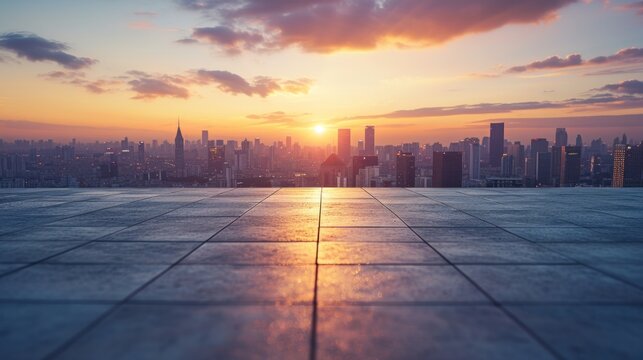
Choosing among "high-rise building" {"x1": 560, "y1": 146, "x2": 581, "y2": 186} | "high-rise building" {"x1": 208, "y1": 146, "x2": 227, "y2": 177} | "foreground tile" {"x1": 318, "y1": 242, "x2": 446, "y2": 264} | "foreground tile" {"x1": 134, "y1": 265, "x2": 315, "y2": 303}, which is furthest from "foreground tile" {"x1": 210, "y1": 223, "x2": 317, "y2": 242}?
"high-rise building" {"x1": 560, "y1": 146, "x2": 581, "y2": 186}

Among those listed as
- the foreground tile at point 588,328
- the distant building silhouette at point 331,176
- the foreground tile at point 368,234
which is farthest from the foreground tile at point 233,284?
the distant building silhouette at point 331,176

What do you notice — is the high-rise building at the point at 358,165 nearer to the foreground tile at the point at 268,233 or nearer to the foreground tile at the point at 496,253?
the foreground tile at the point at 268,233

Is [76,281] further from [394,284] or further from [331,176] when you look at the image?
[331,176]

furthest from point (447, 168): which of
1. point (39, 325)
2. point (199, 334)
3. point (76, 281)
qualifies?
point (39, 325)

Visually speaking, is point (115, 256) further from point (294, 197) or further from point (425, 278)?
point (294, 197)

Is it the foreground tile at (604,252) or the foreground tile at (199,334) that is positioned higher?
the foreground tile at (604,252)

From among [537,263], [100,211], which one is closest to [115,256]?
[100,211]
